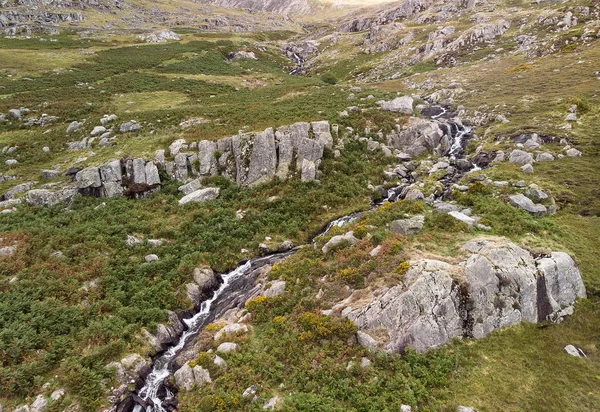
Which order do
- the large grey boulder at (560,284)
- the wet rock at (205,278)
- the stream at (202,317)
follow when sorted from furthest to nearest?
1. the wet rock at (205,278)
2. the large grey boulder at (560,284)
3. the stream at (202,317)

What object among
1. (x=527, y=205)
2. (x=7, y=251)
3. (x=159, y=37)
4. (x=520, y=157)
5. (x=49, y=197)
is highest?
(x=159, y=37)

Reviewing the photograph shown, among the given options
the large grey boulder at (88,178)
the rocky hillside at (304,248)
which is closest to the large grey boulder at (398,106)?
the rocky hillside at (304,248)

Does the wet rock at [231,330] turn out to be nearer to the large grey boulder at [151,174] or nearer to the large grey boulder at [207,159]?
the large grey boulder at [207,159]

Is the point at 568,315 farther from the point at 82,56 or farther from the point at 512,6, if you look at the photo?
the point at 512,6

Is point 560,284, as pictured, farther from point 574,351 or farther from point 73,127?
point 73,127

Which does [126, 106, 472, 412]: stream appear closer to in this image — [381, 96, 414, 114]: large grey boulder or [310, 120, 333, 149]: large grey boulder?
[310, 120, 333, 149]: large grey boulder

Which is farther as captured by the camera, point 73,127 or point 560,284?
point 73,127

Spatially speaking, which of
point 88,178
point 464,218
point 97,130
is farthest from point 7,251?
point 464,218

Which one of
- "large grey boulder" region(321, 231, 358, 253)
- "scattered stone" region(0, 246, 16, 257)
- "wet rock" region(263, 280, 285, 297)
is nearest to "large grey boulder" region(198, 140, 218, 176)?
"scattered stone" region(0, 246, 16, 257)
